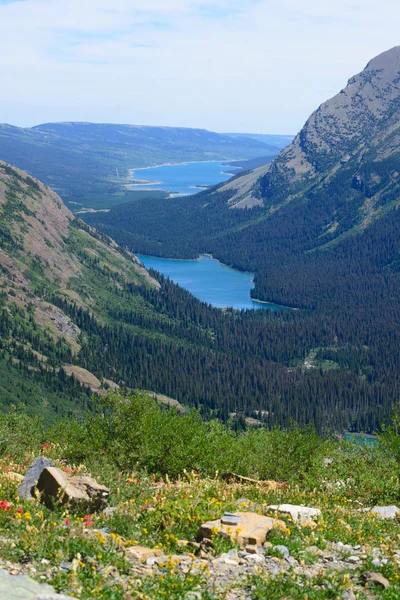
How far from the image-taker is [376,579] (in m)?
28.8

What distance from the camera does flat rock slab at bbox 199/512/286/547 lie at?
104 feet

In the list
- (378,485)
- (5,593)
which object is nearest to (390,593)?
(5,593)

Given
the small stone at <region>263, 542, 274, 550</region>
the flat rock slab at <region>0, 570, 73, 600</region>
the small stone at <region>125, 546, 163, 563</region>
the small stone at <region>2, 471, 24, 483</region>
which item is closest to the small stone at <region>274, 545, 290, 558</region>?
the small stone at <region>263, 542, 274, 550</region>

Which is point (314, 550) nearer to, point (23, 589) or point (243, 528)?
→ point (243, 528)

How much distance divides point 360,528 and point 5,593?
17.9 meters

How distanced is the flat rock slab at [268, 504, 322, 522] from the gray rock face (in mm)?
11825

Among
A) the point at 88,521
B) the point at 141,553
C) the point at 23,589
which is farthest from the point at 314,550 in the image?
the point at 23,589

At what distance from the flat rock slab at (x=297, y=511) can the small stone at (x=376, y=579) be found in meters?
6.20

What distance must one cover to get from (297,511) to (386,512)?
721cm

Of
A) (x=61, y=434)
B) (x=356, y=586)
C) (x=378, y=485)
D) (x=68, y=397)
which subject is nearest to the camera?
(x=356, y=586)

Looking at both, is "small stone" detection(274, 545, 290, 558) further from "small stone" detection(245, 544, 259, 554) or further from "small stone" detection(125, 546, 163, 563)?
"small stone" detection(125, 546, 163, 563)

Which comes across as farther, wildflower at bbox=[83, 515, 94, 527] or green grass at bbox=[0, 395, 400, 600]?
wildflower at bbox=[83, 515, 94, 527]

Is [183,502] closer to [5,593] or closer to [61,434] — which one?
[5,593]

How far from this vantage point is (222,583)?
27734 mm
